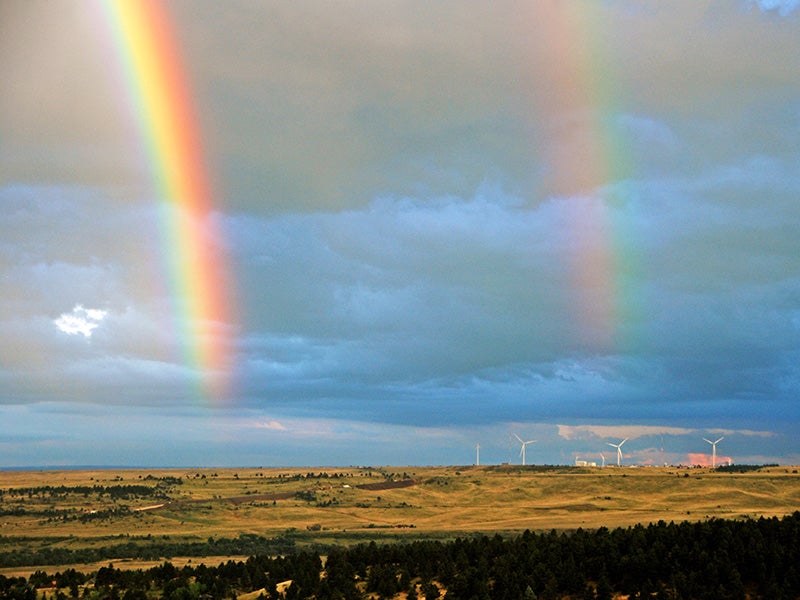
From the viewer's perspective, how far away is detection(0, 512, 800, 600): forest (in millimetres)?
75250

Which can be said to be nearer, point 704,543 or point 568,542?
point 704,543

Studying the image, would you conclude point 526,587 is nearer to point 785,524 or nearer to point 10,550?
point 785,524

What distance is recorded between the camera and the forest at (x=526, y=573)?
75.2m

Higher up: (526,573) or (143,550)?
(526,573)

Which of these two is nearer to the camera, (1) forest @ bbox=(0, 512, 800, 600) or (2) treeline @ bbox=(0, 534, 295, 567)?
(1) forest @ bbox=(0, 512, 800, 600)

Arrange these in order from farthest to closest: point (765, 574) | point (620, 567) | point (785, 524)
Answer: point (785, 524)
point (620, 567)
point (765, 574)

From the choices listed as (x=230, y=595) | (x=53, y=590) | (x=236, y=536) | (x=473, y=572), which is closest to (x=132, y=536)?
(x=236, y=536)

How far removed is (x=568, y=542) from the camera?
9062cm

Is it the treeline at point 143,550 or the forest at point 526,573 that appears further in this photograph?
the treeline at point 143,550

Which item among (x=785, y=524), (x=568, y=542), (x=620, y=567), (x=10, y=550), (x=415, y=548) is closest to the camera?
(x=620, y=567)

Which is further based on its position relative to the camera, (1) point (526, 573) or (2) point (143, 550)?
(2) point (143, 550)

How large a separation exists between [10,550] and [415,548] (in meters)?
108

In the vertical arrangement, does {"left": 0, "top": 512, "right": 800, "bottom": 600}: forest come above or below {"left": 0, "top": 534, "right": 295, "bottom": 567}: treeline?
above

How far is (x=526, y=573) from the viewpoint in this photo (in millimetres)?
83812
